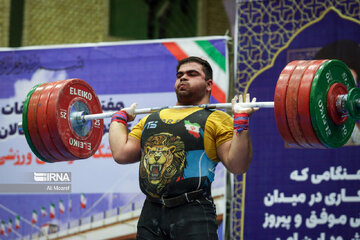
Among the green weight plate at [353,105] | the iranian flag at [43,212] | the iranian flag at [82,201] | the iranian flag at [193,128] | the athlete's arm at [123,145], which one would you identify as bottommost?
the iranian flag at [43,212]

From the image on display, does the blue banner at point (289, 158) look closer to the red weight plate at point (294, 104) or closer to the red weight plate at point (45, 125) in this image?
the red weight plate at point (294, 104)

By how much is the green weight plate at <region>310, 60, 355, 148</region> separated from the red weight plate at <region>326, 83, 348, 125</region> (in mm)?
18

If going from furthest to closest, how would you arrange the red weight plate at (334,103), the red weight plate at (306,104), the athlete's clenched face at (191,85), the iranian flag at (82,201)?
the iranian flag at (82,201) → the athlete's clenched face at (191,85) → the red weight plate at (334,103) → the red weight plate at (306,104)

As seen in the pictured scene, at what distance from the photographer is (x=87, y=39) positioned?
25.3 ft

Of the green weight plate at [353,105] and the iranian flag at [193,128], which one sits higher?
the green weight plate at [353,105]

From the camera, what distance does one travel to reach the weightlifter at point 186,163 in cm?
251

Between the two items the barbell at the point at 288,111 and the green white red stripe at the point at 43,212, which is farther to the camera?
the green white red stripe at the point at 43,212

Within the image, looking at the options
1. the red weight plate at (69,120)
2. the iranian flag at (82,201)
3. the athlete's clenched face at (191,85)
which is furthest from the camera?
the iranian flag at (82,201)

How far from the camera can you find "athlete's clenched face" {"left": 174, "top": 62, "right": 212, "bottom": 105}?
2.80 m

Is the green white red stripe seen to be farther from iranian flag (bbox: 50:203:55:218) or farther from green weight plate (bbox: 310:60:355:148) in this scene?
green weight plate (bbox: 310:60:355:148)

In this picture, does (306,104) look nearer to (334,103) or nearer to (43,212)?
(334,103)

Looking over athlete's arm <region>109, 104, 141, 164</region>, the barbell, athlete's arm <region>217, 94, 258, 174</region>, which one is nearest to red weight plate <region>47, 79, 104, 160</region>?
the barbell

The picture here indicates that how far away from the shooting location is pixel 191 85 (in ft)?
9.19

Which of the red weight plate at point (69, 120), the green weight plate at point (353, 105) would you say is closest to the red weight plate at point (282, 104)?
the green weight plate at point (353, 105)
